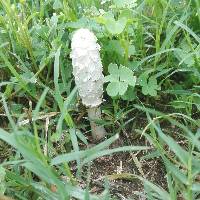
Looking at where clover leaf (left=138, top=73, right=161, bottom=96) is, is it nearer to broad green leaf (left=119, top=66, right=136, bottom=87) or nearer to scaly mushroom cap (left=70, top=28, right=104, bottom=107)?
broad green leaf (left=119, top=66, right=136, bottom=87)

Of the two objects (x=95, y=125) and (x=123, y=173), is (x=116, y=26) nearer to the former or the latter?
(x=95, y=125)

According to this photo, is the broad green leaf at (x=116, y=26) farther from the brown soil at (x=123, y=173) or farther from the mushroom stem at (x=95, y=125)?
the brown soil at (x=123, y=173)

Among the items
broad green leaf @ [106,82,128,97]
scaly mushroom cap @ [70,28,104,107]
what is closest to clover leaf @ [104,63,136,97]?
broad green leaf @ [106,82,128,97]

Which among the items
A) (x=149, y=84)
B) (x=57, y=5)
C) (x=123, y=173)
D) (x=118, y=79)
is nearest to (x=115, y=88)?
(x=118, y=79)

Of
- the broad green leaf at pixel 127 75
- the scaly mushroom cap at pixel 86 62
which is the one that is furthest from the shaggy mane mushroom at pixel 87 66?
the broad green leaf at pixel 127 75

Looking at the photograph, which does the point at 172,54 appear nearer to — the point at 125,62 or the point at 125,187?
the point at 125,62

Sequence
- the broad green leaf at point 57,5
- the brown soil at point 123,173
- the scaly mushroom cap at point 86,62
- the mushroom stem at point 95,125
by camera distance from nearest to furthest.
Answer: the scaly mushroom cap at point 86,62 < the brown soil at point 123,173 < the mushroom stem at point 95,125 < the broad green leaf at point 57,5
